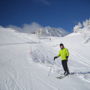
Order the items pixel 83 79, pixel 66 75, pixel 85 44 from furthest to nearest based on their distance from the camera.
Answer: pixel 85 44
pixel 66 75
pixel 83 79

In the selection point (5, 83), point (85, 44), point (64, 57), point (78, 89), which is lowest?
point (78, 89)

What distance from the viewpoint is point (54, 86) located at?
586 cm

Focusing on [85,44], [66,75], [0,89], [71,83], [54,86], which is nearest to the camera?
[0,89]

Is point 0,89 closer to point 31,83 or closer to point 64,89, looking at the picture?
point 31,83

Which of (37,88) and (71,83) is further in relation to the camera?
(71,83)

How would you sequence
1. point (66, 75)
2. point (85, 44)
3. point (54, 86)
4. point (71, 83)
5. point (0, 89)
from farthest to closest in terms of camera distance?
point (85, 44), point (66, 75), point (71, 83), point (54, 86), point (0, 89)

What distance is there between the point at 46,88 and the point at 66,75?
2483 millimetres

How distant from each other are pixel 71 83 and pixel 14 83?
3.00 meters

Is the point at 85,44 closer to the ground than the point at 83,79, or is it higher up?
higher up

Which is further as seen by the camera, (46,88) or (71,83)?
(71,83)

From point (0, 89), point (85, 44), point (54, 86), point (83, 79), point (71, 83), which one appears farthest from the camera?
point (85, 44)

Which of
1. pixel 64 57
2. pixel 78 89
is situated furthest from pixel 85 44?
pixel 78 89

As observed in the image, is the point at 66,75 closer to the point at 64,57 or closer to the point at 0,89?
the point at 64,57

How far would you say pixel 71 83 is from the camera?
6410 mm
